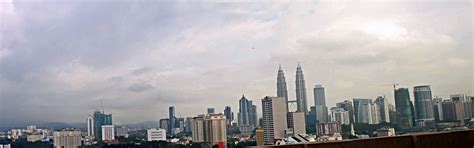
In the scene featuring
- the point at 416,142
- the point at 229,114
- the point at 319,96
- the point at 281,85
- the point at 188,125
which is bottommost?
the point at 416,142

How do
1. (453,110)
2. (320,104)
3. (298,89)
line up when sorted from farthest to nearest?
(298,89), (320,104), (453,110)

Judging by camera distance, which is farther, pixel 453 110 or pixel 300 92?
pixel 300 92

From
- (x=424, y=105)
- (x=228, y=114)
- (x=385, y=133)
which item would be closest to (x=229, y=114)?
(x=228, y=114)

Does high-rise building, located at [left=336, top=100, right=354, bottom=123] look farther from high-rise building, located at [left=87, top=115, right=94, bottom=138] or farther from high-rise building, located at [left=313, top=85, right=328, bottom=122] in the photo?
high-rise building, located at [left=87, top=115, right=94, bottom=138]

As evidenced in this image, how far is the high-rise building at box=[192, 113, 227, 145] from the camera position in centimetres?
382

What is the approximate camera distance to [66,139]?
457 centimetres

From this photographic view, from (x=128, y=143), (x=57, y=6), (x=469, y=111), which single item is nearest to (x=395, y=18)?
(x=469, y=111)

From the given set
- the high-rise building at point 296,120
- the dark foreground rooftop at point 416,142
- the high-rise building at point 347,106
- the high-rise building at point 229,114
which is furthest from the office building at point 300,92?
the dark foreground rooftop at point 416,142

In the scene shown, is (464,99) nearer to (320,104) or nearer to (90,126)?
(320,104)

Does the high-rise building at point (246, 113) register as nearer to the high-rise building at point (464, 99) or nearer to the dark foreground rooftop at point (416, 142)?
the high-rise building at point (464, 99)

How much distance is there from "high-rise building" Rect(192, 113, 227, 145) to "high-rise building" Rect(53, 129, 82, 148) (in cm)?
111

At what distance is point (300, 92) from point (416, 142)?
3.40 meters

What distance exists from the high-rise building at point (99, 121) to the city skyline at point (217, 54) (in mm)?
136

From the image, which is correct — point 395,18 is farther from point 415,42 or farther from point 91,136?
point 91,136
